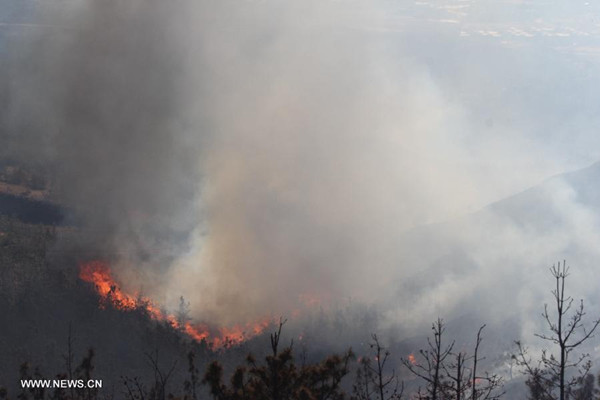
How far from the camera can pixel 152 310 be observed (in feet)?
455

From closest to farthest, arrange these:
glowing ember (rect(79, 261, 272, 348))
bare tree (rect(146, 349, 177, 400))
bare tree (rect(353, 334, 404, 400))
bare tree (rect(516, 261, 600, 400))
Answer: bare tree (rect(516, 261, 600, 400)) → bare tree (rect(353, 334, 404, 400)) → bare tree (rect(146, 349, 177, 400)) → glowing ember (rect(79, 261, 272, 348))

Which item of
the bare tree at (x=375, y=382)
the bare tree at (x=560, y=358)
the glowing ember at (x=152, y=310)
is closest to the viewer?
A: the bare tree at (x=560, y=358)

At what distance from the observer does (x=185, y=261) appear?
163500 millimetres

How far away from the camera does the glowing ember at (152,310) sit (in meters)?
127

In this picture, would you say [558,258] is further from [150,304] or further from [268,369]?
[268,369]

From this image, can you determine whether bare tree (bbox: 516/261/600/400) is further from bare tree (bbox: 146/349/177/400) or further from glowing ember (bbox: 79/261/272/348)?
glowing ember (bbox: 79/261/272/348)

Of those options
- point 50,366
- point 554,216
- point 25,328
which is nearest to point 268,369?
point 50,366

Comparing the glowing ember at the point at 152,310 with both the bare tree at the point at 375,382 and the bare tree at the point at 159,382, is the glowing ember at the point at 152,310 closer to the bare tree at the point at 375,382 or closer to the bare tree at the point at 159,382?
the bare tree at the point at 375,382

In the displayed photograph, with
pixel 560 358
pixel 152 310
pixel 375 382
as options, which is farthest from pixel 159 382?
pixel 152 310

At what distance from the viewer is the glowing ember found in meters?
127

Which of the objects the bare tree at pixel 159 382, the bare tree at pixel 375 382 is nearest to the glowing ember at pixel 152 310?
the bare tree at pixel 375 382

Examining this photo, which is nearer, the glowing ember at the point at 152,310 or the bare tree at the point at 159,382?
the bare tree at the point at 159,382

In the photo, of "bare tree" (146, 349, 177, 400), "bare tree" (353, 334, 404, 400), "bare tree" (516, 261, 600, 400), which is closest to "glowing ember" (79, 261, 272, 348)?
"bare tree" (353, 334, 404, 400)

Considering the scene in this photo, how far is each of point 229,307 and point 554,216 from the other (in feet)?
251
